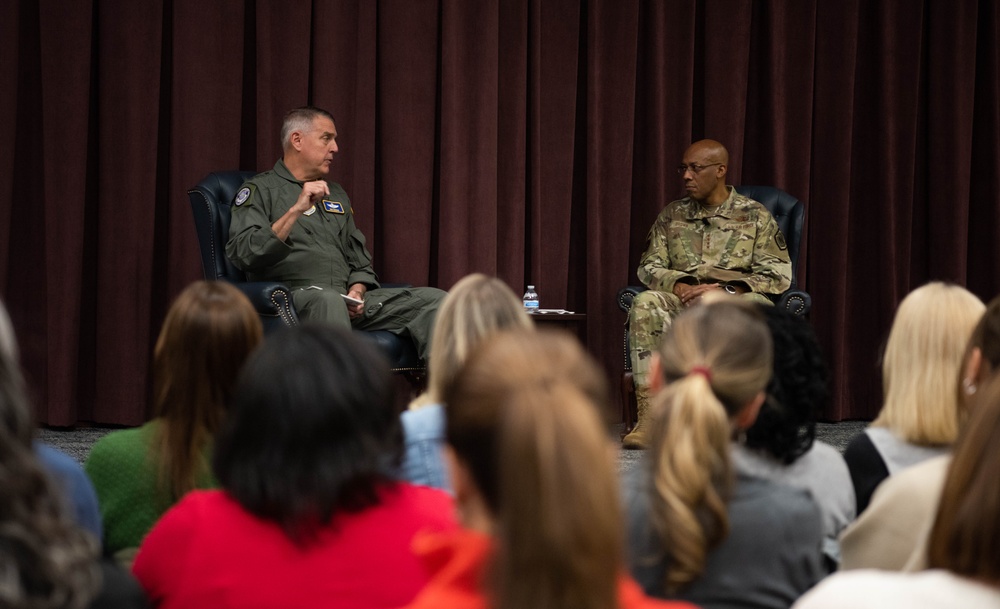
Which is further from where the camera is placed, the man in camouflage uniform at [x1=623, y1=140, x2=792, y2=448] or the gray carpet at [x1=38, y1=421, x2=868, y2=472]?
the man in camouflage uniform at [x1=623, y1=140, x2=792, y2=448]

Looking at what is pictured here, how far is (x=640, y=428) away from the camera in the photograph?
459cm

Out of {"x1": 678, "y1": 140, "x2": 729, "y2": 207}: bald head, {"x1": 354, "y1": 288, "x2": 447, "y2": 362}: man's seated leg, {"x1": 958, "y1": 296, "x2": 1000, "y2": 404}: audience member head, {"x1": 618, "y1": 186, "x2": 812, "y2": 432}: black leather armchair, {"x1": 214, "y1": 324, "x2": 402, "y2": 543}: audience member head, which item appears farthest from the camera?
{"x1": 678, "y1": 140, "x2": 729, "y2": 207}: bald head

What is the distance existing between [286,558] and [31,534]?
312mm

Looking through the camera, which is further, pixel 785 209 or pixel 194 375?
pixel 785 209

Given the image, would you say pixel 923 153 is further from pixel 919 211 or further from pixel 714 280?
pixel 714 280

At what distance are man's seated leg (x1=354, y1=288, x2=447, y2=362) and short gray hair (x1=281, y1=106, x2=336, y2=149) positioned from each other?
756 millimetres

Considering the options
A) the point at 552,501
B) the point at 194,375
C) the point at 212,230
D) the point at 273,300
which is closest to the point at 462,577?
the point at 552,501

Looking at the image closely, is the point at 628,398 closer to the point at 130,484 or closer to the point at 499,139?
the point at 499,139

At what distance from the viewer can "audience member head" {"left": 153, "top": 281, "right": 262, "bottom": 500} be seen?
160 centimetres

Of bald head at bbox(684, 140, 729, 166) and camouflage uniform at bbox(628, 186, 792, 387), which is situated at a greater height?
bald head at bbox(684, 140, 729, 166)

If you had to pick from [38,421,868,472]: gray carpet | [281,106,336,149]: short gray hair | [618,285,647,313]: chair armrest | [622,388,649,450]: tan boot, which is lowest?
[38,421,868,472]: gray carpet

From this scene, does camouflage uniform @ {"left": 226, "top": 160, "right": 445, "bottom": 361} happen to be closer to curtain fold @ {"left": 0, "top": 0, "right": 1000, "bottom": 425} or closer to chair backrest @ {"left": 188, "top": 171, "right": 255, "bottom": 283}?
chair backrest @ {"left": 188, "top": 171, "right": 255, "bottom": 283}

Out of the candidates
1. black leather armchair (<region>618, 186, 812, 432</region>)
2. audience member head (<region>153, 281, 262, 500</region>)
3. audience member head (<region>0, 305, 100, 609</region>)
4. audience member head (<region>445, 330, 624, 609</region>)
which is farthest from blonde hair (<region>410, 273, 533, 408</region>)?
black leather armchair (<region>618, 186, 812, 432</region>)

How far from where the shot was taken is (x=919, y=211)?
6.05 meters
